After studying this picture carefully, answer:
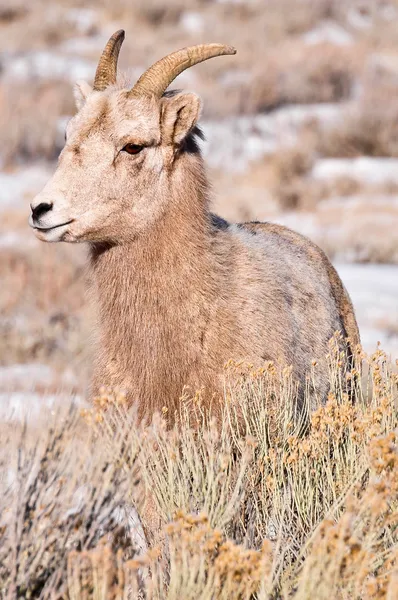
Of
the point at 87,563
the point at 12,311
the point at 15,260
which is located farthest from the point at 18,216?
the point at 87,563

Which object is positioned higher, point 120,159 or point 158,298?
point 120,159

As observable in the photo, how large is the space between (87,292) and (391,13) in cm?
2654

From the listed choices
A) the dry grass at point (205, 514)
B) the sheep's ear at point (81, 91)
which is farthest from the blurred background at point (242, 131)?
the dry grass at point (205, 514)

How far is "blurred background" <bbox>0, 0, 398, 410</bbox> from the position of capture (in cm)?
1002

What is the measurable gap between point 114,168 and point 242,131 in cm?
1410

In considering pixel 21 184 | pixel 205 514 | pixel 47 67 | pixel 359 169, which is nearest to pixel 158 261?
pixel 205 514

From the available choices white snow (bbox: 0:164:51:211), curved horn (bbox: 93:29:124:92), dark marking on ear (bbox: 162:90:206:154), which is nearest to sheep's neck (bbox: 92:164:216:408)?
dark marking on ear (bbox: 162:90:206:154)

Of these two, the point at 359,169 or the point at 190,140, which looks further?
the point at 359,169

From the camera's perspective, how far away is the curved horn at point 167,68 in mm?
4832

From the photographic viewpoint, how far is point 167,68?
485cm

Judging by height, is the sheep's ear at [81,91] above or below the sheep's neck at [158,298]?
above

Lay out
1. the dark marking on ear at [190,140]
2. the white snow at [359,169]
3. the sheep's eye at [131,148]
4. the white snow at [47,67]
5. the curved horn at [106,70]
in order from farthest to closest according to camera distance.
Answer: the white snow at [47,67] < the white snow at [359,169] < the curved horn at [106,70] < the dark marking on ear at [190,140] < the sheep's eye at [131,148]

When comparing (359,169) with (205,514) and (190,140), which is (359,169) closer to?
(190,140)

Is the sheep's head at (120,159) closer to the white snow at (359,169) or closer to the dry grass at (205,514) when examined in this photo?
the dry grass at (205,514)
